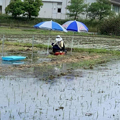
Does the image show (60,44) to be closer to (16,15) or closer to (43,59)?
(43,59)

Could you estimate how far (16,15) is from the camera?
169ft

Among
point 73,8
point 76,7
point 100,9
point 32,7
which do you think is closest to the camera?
point 32,7

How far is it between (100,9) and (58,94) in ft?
145

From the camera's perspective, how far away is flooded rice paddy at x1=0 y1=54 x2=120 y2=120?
6746 mm

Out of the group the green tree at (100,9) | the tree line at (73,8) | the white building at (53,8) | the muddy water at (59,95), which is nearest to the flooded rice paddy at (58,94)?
the muddy water at (59,95)

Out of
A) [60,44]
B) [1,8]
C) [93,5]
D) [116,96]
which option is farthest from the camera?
[1,8]

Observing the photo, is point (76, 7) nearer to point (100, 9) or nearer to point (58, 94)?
point (100, 9)

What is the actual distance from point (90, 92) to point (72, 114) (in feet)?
7.07

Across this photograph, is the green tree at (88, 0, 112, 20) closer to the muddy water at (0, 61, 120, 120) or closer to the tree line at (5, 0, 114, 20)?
the tree line at (5, 0, 114, 20)

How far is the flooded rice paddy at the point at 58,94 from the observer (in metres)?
6.75

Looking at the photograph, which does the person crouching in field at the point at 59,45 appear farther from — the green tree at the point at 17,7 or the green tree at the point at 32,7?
the green tree at the point at 32,7

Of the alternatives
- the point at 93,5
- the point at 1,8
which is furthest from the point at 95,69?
the point at 1,8

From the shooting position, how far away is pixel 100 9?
51281 mm

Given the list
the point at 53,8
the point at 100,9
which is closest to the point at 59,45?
the point at 100,9
